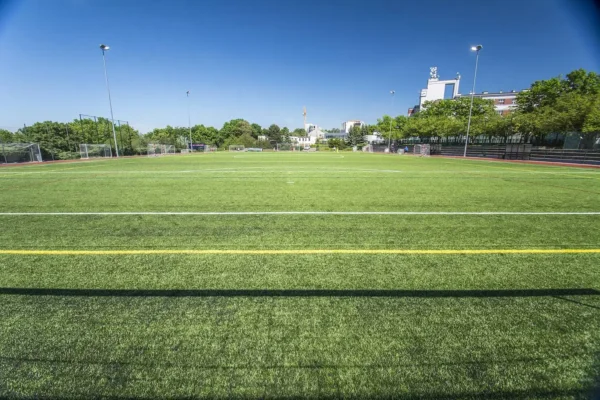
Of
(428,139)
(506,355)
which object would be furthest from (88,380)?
(428,139)

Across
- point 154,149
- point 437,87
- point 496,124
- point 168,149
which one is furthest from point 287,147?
point 437,87

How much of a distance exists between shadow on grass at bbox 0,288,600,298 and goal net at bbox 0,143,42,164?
1108 inches

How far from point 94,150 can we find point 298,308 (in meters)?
37.6

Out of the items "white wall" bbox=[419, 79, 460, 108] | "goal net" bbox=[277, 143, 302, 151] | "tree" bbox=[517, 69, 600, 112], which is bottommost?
"goal net" bbox=[277, 143, 302, 151]

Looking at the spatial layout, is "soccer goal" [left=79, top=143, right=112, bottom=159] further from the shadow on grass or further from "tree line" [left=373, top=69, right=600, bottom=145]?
"tree line" [left=373, top=69, right=600, bottom=145]

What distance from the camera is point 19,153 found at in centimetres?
2289

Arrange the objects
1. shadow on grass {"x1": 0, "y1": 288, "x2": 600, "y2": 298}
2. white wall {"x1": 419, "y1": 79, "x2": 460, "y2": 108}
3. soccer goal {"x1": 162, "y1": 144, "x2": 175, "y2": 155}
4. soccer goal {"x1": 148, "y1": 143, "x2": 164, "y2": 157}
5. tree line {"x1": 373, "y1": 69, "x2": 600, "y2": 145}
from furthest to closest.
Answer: white wall {"x1": 419, "y1": 79, "x2": 460, "y2": 108}
soccer goal {"x1": 162, "y1": 144, "x2": 175, "y2": 155}
soccer goal {"x1": 148, "y1": 143, "x2": 164, "y2": 157}
tree line {"x1": 373, "y1": 69, "x2": 600, "y2": 145}
shadow on grass {"x1": 0, "y1": 288, "x2": 600, "y2": 298}

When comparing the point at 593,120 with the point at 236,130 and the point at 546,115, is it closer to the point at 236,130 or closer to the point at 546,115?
the point at 546,115

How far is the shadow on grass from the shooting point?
8.75 feet

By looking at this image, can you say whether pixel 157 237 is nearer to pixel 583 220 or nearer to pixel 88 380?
pixel 88 380

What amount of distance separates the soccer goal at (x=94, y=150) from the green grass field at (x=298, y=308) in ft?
101

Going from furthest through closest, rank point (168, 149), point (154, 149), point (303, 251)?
point (168, 149) → point (154, 149) → point (303, 251)

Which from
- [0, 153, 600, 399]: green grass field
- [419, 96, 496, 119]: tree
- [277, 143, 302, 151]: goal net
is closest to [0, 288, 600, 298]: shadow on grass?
[0, 153, 600, 399]: green grass field

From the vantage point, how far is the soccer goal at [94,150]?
29.7 metres
